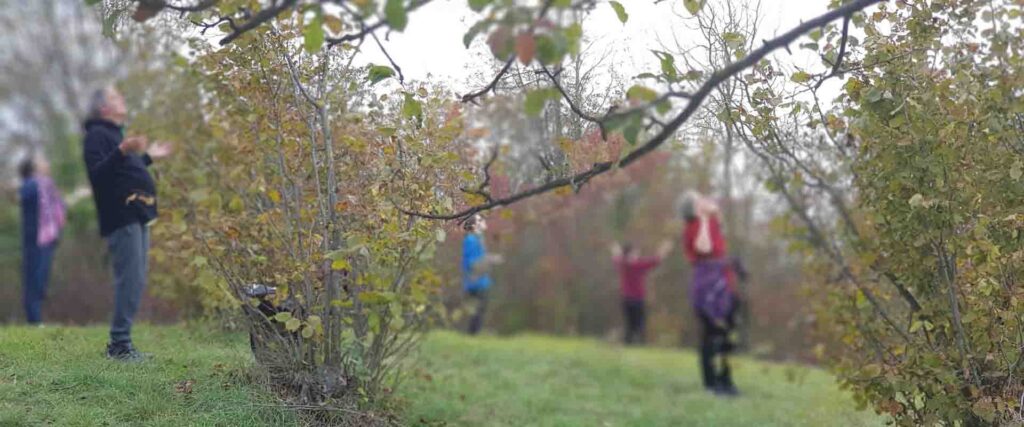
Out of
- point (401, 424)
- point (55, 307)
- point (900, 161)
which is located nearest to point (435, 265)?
point (401, 424)

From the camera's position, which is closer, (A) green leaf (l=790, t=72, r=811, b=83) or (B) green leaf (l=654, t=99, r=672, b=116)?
(B) green leaf (l=654, t=99, r=672, b=116)

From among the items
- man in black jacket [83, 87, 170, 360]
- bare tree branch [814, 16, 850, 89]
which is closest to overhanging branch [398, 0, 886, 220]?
bare tree branch [814, 16, 850, 89]

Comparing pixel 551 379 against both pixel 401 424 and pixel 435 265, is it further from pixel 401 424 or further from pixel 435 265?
pixel 401 424

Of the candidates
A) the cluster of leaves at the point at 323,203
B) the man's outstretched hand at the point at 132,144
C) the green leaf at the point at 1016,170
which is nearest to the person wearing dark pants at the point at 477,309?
the cluster of leaves at the point at 323,203

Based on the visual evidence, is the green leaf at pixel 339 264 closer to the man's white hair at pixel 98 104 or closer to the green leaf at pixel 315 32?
the green leaf at pixel 315 32

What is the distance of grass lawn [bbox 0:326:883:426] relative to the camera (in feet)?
13.3

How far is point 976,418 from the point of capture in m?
4.18

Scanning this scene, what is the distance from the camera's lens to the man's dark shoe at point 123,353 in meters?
4.66

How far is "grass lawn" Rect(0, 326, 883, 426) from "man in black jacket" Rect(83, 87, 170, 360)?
8.0 inches

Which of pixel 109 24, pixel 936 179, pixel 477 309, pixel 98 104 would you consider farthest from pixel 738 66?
pixel 477 309

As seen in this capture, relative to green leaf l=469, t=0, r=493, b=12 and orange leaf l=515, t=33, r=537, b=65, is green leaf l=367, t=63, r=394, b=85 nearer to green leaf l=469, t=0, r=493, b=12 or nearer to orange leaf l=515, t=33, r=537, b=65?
green leaf l=469, t=0, r=493, b=12

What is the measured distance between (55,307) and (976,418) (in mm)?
9774

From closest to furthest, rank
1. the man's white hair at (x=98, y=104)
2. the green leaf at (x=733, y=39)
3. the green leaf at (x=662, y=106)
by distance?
the green leaf at (x=662, y=106) < the green leaf at (x=733, y=39) < the man's white hair at (x=98, y=104)

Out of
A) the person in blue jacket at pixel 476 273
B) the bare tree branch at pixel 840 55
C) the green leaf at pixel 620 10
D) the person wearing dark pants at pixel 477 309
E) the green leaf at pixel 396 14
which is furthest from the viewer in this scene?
the person wearing dark pants at pixel 477 309
